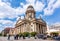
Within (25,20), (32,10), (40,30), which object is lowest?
(40,30)

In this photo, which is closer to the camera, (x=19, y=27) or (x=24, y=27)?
(x=24, y=27)

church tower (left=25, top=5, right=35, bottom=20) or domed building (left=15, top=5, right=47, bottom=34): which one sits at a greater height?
church tower (left=25, top=5, right=35, bottom=20)

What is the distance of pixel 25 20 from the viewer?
94500 mm

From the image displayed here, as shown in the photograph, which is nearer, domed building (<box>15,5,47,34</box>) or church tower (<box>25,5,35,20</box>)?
domed building (<box>15,5,47,34</box>)

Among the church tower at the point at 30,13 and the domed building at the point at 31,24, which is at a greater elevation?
the church tower at the point at 30,13

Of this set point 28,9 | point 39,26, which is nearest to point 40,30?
point 39,26

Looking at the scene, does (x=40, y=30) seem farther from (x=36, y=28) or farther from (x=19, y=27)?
(x=19, y=27)

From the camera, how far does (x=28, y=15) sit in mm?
97062

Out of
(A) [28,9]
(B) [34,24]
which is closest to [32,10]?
(A) [28,9]

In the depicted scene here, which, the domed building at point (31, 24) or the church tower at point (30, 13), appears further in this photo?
the church tower at point (30, 13)

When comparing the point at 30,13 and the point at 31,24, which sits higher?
the point at 30,13

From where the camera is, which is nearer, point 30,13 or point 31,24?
point 31,24

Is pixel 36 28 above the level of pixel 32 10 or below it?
below

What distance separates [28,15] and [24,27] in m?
9.18
